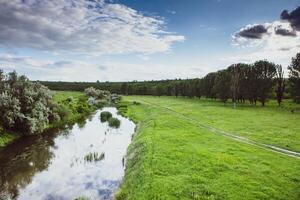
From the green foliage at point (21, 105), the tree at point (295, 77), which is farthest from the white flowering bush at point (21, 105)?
the tree at point (295, 77)

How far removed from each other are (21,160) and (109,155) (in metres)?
10.4

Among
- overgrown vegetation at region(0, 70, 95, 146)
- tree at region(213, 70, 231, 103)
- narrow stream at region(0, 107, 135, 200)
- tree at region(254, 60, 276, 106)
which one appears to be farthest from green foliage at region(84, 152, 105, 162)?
tree at region(213, 70, 231, 103)

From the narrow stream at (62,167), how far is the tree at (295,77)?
55432 mm

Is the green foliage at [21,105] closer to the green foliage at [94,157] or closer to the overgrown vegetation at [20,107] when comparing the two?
the overgrown vegetation at [20,107]

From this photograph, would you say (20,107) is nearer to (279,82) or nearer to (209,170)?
(209,170)

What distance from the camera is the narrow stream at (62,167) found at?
23.5 metres

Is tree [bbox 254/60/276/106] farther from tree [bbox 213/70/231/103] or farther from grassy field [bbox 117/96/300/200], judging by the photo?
grassy field [bbox 117/96/300/200]

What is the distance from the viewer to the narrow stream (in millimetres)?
23531

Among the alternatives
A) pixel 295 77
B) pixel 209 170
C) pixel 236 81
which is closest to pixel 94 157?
pixel 209 170

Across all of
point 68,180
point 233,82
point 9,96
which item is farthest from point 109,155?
point 233,82

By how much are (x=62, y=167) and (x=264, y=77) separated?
263 ft

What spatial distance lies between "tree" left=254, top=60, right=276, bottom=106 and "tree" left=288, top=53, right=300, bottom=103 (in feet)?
30.6

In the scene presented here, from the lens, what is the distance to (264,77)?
92.2 m

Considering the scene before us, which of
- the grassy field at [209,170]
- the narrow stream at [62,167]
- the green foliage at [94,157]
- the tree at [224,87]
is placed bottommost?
the narrow stream at [62,167]
